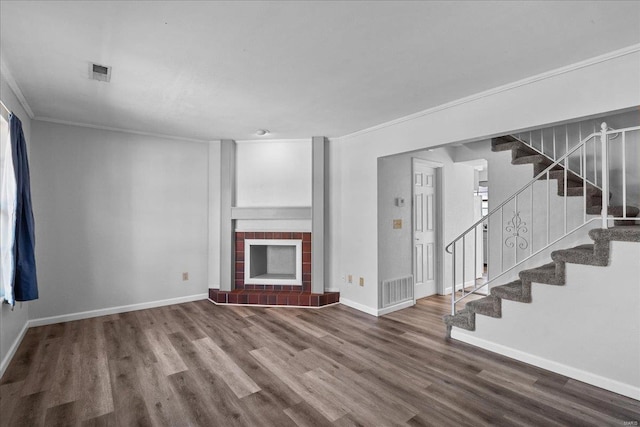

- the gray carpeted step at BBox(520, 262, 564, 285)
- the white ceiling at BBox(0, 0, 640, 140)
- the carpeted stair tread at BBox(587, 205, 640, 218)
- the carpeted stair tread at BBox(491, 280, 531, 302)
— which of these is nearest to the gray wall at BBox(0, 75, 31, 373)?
the white ceiling at BBox(0, 0, 640, 140)

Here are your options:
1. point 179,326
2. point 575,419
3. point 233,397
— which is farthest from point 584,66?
point 179,326

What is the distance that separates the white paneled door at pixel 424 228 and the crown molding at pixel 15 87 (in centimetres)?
451

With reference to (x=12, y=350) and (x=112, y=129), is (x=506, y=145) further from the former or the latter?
(x=12, y=350)

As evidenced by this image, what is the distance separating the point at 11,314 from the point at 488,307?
452 cm

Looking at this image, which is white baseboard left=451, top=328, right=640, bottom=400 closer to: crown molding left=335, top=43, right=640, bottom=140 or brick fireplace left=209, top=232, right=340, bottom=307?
brick fireplace left=209, top=232, right=340, bottom=307

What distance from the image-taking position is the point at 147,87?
2898mm

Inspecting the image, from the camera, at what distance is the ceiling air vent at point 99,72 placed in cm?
249

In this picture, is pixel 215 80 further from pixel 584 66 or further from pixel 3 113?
pixel 584 66

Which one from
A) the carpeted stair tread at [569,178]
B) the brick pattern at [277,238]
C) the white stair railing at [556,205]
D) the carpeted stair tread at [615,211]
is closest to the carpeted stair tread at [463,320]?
the white stair railing at [556,205]

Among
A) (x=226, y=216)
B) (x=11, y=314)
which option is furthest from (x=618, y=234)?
(x=11, y=314)

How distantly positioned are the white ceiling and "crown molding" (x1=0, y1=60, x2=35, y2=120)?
48 mm

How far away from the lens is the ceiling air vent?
2.49 metres

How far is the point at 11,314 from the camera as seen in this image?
9.93 ft

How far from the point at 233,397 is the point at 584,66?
11.6 feet
